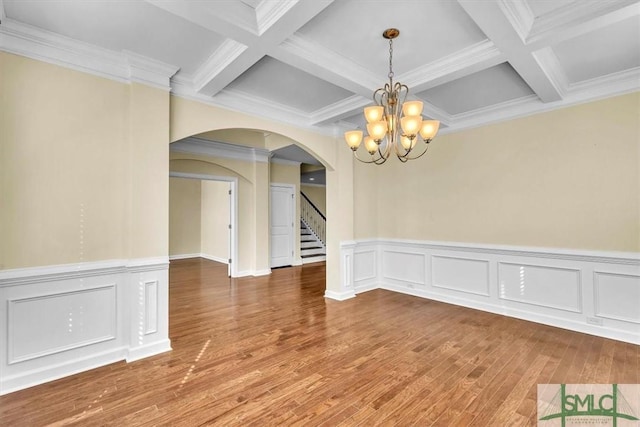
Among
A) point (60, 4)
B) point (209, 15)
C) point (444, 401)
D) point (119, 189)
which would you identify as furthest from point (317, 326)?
point (60, 4)

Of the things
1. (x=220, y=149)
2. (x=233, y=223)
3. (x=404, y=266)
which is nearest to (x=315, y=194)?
(x=233, y=223)

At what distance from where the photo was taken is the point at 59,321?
8.48ft

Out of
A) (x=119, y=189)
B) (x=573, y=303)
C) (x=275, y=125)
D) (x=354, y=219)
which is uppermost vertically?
(x=275, y=125)

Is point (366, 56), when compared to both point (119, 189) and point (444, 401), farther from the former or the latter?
point (444, 401)

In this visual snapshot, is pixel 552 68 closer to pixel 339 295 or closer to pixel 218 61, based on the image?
pixel 218 61

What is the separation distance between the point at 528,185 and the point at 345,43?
308 centimetres

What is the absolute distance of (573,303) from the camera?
11.7 ft

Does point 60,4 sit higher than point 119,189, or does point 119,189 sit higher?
point 60,4

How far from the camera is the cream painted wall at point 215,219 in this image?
8.64 metres

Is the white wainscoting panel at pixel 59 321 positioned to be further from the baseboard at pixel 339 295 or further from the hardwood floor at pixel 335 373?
the baseboard at pixel 339 295

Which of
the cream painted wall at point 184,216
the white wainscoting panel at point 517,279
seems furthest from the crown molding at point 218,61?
the cream painted wall at point 184,216

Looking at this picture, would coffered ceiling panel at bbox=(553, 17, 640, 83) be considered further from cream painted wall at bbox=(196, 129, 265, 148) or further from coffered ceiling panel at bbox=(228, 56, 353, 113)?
cream painted wall at bbox=(196, 129, 265, 148)

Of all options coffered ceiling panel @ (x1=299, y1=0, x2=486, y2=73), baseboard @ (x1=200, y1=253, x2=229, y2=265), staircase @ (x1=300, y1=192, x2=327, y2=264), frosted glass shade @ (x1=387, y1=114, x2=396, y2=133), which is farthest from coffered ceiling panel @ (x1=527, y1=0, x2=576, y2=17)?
baseboard @ (x1=200, y1=253, x2=229, y2=265)

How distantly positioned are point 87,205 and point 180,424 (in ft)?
6.70
